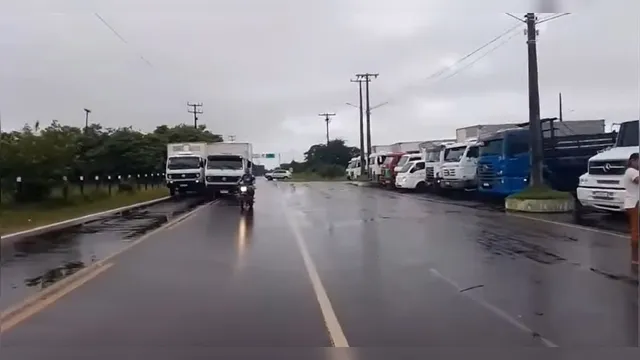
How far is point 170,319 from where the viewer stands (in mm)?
7430

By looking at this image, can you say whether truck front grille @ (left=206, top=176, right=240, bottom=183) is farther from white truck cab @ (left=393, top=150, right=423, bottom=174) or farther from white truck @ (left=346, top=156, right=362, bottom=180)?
white truck @ (left=346, top=156, right=362, bottom=180)

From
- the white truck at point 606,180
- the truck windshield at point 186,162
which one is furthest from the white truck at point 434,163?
the white truck at point 606,180

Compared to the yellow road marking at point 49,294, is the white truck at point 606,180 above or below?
above

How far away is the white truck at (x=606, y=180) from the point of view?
1822 centimetres

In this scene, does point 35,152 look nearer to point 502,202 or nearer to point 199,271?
point 199,271

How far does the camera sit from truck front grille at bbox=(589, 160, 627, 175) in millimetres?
18331

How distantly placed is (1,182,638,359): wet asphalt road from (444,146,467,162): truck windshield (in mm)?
18556

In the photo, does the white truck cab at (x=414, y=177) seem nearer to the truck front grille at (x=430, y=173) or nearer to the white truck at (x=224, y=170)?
the truck front grille at (x=430, y=173)

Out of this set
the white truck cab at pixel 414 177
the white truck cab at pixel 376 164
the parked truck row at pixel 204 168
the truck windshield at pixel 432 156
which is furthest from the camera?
the white truck cab at pixel 376 164

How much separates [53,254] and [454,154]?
90.3ft

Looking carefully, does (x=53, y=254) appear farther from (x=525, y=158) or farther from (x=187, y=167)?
(x=187, y=167)

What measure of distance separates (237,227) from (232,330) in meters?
11.9

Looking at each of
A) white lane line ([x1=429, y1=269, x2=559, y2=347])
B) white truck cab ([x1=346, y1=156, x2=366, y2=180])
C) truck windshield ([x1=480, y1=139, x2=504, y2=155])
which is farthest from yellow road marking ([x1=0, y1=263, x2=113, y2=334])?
white truck cab ([x1=346, y1=156, x2=366, y2=180])

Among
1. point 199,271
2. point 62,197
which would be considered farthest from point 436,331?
point 199,271
